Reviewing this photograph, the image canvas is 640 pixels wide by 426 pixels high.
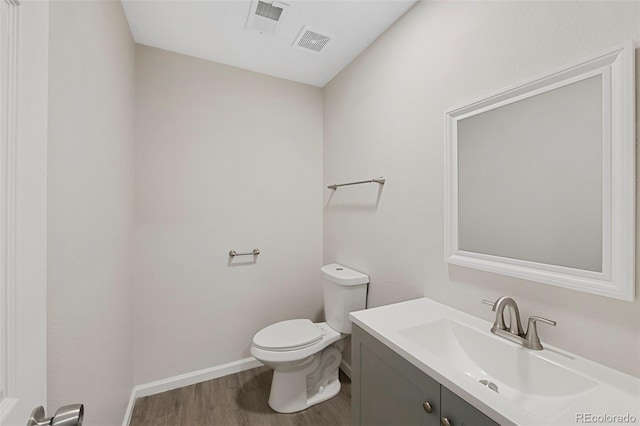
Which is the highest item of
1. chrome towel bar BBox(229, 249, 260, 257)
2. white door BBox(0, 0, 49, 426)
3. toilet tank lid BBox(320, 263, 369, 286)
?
white door BBox(0, 0, 49, 426)

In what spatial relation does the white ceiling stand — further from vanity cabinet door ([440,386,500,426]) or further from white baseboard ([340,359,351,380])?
white baseboard ([340,359,351,380])

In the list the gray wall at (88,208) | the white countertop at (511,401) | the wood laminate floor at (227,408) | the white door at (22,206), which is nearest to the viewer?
the white door at (22,206)

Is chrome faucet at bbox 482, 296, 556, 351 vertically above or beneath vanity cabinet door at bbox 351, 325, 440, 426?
A: above

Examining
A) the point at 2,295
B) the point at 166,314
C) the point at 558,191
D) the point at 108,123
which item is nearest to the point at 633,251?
the point at 558,191

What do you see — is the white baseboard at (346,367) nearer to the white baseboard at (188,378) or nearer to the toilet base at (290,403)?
the toilet base at (290,403)

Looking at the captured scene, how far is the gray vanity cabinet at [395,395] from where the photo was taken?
788 millimetres

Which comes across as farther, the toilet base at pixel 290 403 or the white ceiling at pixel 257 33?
the toilet base at pixel 290 403

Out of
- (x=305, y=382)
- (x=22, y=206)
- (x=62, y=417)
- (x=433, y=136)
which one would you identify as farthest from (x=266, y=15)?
(x=305, y=382)

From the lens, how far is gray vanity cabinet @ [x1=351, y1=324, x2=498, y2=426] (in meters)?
0.79

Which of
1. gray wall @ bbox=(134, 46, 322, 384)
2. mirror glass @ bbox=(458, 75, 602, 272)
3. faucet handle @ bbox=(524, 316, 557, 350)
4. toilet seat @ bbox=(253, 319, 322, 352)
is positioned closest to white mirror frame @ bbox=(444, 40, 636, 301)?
mirror glass @ bbox=(458, 75, 602, 272)

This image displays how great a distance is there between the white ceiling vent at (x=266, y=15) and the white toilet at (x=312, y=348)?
64.5 inches

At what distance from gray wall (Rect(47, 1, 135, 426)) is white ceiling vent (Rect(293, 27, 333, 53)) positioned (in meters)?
0.99

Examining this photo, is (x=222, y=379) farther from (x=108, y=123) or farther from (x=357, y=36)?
(x=357, y=36)

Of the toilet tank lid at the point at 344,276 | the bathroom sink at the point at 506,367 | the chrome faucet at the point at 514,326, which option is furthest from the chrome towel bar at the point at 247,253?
the chrome faucet at the point at 514,326
